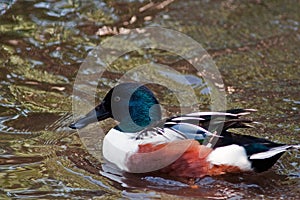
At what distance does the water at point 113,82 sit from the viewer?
18.0ft

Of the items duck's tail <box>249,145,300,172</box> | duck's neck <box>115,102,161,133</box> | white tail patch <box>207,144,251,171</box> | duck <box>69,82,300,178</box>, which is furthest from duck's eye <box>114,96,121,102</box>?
duck's tail <box>249,145,300,172</box>

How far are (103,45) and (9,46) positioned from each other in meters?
1.24

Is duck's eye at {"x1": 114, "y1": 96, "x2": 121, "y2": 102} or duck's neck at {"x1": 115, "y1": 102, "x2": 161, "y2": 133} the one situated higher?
duck's eye at {"x1": 114, "y1": 96, "x2": 121, "y2": 102}

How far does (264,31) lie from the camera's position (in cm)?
931

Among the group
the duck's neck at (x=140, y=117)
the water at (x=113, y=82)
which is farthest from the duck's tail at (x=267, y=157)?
the duck's neck at (x=140, y=117)

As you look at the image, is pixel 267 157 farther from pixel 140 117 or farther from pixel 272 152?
pixel 140 117

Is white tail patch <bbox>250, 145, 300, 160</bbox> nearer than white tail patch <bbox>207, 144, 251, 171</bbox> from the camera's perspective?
Yes

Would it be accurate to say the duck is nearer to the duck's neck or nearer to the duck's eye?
the duck's neck

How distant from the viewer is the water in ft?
18.0

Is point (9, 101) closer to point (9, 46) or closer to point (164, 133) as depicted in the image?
point (9, 46)

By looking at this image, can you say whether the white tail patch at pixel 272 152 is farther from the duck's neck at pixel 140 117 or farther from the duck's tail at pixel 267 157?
the duck's neck at pixel 140 117

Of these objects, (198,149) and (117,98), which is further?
(117,98)

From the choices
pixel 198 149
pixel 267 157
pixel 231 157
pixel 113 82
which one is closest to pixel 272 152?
pixel 267 157

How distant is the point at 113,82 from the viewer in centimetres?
775
